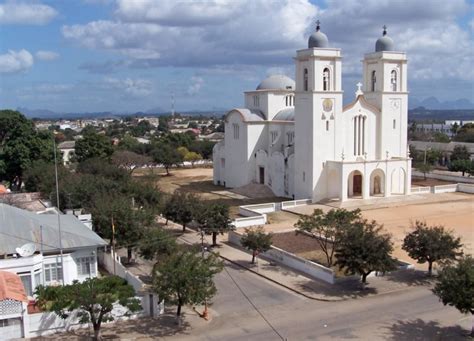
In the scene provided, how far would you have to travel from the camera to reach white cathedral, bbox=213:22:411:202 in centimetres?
4728

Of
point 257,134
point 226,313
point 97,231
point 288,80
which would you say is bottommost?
point 226,313

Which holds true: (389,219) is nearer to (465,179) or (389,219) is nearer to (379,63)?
(379,63)

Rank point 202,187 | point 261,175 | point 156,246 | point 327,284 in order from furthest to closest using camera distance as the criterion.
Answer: point 202,187 < point 261,175 < point 156,246 < point 327,284

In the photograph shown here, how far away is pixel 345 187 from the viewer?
46.6 metres

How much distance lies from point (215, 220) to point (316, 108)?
18.0 meters

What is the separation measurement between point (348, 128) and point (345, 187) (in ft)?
18.5

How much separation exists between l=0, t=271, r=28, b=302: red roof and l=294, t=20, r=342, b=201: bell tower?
96.6ft

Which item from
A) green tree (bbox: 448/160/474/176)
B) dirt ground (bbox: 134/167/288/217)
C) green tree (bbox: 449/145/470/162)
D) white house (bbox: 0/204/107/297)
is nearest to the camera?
white house (bbox: 0/204/107/297)

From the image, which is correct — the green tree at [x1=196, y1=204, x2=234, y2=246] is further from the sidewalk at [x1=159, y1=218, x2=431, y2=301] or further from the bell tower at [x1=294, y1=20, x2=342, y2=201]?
the bell tower at [x1=294, y1=20, x2=342, y2=201]

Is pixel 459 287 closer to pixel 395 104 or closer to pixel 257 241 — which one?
pixel 257 241

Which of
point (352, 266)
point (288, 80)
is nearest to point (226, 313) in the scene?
point (352, 266)

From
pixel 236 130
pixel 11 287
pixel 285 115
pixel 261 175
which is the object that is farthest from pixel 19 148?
pixel 11 287

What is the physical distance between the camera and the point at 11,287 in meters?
20.9

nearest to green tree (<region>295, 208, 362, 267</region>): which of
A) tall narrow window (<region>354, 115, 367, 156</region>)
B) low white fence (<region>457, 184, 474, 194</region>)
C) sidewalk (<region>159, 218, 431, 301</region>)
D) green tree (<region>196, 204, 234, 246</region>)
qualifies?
sidewalk (<region>159, 218, 431, 301</region>)
